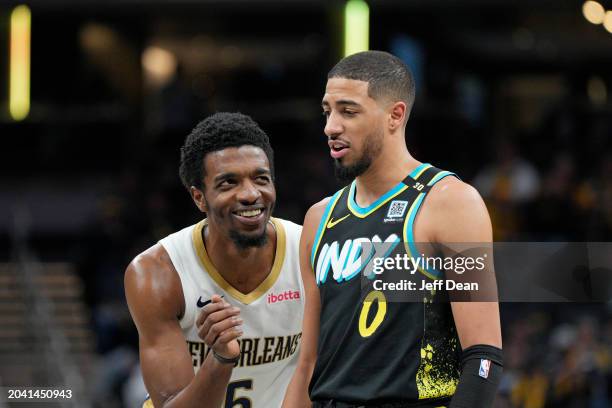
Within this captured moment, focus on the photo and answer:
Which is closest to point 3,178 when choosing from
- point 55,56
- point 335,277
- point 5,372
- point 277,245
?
point 55,56

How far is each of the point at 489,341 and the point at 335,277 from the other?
A: 2.31 feet

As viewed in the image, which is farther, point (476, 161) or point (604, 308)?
point (476, 161)

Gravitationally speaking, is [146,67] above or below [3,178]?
above

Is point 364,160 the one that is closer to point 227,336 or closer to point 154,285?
point 227,336

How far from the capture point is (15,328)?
12.8 meters

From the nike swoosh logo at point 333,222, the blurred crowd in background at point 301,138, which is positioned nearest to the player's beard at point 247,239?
the nike swoosh logo at point 333,222

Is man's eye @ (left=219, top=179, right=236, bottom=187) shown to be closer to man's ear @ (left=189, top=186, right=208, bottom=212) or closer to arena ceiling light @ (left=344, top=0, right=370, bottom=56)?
man's ear @ (left=189, top=186, right=208, bottom=212)

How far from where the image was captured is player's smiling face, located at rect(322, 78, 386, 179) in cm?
465

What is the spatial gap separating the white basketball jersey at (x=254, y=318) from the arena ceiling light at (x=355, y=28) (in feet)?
29.8

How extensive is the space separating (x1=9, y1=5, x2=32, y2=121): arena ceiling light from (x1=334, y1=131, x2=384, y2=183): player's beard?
42.8 feet

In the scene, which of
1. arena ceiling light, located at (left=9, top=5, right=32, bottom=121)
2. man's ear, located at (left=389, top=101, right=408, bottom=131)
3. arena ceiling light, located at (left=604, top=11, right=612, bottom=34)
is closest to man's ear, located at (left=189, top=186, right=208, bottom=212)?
man's ear, located at (left=389, top=101, right=408, bottom=131)

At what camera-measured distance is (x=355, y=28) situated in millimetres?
14594

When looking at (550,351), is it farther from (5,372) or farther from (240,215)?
(240,215)

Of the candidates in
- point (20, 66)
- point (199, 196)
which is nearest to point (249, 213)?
point (199, 196)
